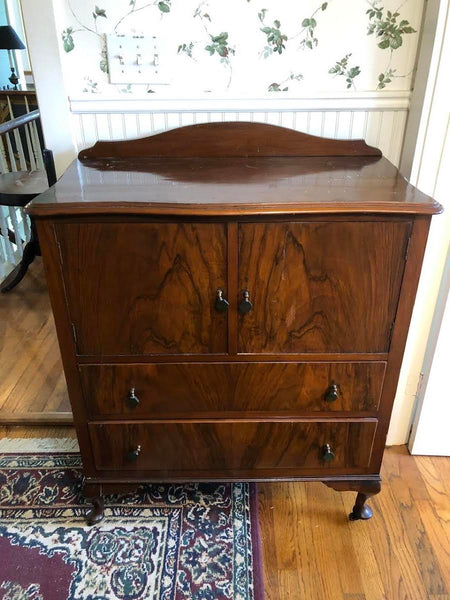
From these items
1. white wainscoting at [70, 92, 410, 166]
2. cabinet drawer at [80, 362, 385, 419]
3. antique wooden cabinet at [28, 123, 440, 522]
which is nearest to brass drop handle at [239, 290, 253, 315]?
antique wooden cabinet at [28, 123, 440, 522]

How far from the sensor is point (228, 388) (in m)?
1.27

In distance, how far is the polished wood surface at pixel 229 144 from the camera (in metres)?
1.39

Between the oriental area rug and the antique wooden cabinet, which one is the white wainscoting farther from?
the oriental area rug

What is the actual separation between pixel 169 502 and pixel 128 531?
0.50 feet

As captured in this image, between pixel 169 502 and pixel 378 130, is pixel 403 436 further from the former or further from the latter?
pixel 378 130

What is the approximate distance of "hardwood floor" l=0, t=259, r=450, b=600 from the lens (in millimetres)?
1314

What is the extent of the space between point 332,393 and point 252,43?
3.17ft

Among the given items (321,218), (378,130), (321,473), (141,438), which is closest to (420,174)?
(378,130)


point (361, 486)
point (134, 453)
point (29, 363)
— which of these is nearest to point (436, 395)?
point (361, 486)

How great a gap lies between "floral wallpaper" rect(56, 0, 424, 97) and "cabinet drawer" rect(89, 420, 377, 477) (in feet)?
3.08

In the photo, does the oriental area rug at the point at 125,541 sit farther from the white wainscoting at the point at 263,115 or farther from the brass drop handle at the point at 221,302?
the white wainscoting at the point at 263,115

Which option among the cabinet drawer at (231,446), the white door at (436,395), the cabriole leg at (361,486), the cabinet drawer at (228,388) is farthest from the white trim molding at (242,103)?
the cabriole leg at (361,486)

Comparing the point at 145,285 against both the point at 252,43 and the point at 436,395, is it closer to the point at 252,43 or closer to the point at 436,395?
the point at 252,43

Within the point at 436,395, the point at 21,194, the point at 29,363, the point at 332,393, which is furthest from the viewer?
the point at 21,194
